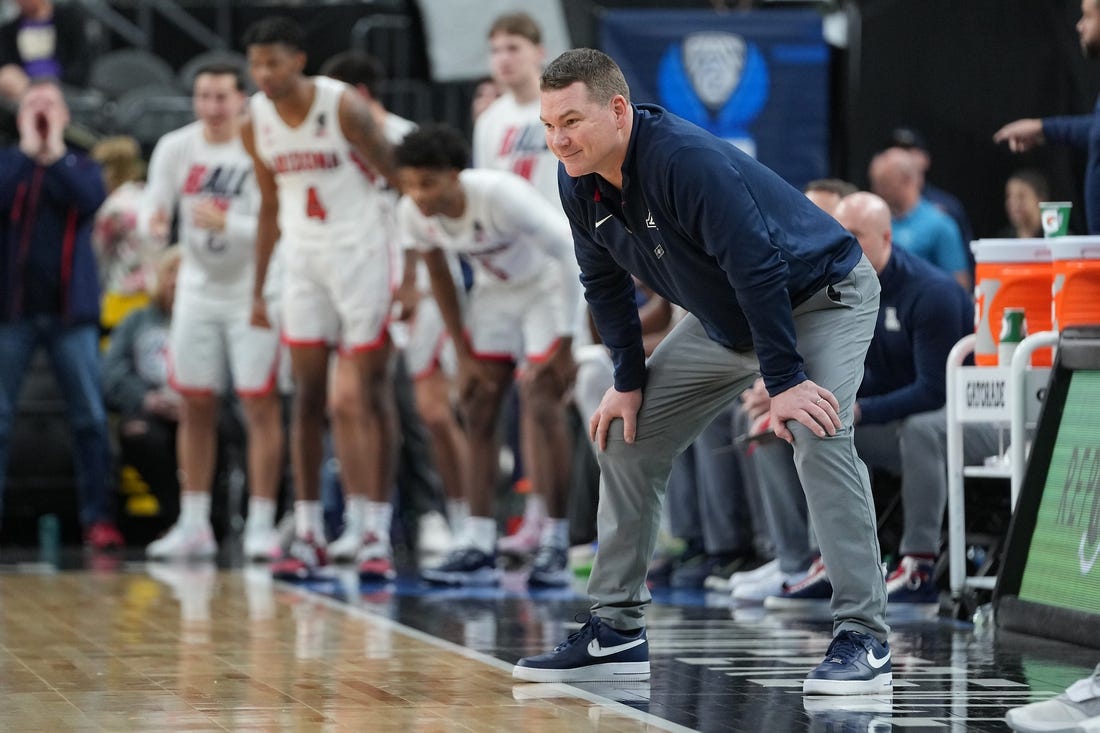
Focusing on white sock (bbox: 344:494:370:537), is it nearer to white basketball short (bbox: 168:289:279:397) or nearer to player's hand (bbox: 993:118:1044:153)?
white basketball short (bbox: 168:289:279:397)

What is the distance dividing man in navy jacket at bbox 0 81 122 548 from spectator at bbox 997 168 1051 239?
16.7 ft

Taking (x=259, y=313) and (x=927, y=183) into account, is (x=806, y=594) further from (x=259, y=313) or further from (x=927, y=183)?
(x=927, y=183)

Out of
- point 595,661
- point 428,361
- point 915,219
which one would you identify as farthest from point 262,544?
point 595,661

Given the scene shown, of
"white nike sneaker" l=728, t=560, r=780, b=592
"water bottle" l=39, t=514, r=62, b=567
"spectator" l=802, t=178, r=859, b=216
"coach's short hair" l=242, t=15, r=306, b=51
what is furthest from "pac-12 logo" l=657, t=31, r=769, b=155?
"water bottle" l=39, t=514, r=62, b=567

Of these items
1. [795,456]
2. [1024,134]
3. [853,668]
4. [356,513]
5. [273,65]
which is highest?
[273,65]

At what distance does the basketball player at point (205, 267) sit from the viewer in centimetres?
958

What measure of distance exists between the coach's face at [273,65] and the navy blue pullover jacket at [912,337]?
3.03m

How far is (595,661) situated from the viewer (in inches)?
192

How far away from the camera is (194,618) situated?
21.4 feet

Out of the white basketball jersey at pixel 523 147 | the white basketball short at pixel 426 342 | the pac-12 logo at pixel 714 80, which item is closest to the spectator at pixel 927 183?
the pac-12 logo at pixel 714 80

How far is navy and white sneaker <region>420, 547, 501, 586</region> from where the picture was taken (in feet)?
25.7

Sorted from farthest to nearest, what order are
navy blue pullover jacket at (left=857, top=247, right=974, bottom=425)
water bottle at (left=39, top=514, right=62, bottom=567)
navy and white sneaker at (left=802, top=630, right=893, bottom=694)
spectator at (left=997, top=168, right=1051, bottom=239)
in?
water bottle at (left=39, top=514, right=62, bottom=567) → spectator at (left=997, top=168, right=1051, bottom=239) → navy blue pullover jacket at (left=857, top=247, right=974, bottom=425) → navy and white sneaker at (left=802, top=630, right=893, bottom=694)

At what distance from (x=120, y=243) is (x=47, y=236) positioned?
1549 millimetres

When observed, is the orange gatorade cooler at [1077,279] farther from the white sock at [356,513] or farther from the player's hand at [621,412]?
the white sock at [356,513]
